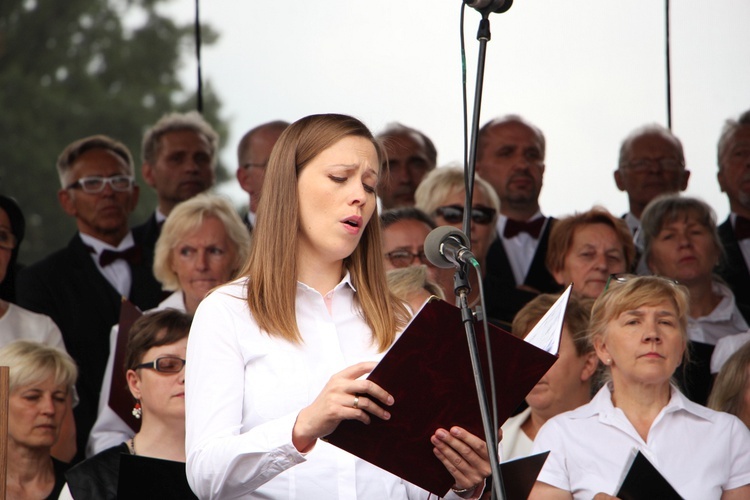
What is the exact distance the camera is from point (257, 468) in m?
2.13

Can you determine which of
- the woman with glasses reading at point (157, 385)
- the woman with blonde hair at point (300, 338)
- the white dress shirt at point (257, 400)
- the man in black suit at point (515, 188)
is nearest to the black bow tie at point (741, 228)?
the man in black suit at point (515, 188)

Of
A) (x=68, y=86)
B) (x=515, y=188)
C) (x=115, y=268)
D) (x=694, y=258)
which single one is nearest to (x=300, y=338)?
(x=694, y=258)

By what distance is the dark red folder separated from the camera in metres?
2.08

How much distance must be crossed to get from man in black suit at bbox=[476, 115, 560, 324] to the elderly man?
0.33 meters

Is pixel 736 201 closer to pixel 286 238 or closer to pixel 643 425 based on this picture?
pixel 643 425

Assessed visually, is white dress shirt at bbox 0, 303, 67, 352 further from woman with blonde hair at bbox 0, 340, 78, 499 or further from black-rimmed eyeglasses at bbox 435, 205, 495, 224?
black-rimmed eyeglasses at bbox 435, 205, 495, 224

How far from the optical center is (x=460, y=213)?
5156 millimetres

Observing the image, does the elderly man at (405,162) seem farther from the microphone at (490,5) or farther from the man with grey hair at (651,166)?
the microphone at (490,5)

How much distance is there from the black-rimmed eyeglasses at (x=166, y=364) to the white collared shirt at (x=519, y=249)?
2.09m

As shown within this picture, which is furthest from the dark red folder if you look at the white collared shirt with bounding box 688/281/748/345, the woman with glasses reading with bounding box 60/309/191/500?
the white collared shirt with bounding box 688/281/748/345

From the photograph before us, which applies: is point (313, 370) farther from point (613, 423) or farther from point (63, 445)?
point (63, 445)

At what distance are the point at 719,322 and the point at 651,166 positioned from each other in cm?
139

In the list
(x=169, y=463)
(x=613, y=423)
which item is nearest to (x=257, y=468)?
(x=169, y=463)

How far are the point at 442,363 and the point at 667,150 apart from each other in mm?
4311
